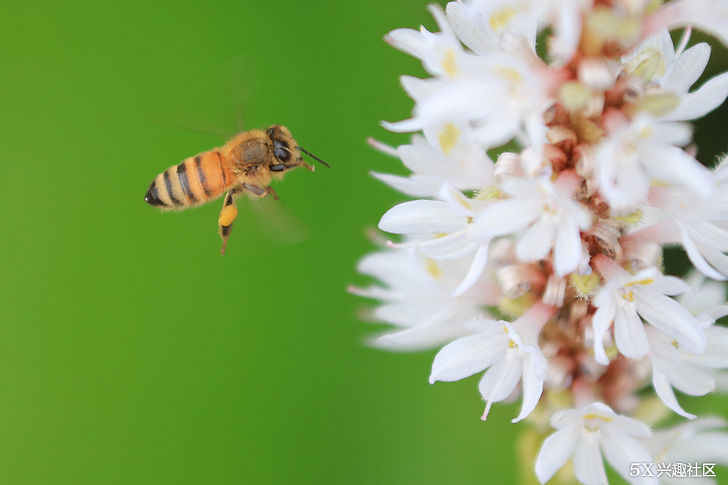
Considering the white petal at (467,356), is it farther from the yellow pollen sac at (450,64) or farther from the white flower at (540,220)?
the yellow pollen sac at (450,64)

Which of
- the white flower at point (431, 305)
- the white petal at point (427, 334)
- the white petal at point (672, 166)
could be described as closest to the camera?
the white petal at point (672, 166)

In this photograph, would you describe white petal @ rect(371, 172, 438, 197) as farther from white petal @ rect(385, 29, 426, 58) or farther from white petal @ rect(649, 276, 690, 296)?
white petal @ rect(649, 276, 690, 296)

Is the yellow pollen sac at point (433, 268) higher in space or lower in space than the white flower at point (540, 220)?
higher

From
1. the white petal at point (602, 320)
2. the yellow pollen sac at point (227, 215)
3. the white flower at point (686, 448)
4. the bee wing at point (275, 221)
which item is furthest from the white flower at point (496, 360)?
the yellow pollen sac at point (227, 215)

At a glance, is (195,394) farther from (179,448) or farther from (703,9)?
(703,9)

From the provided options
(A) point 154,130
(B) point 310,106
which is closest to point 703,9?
(B) point 310,106

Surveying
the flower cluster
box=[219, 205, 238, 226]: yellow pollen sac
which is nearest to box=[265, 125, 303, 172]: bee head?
box=[219, 205, 238, 226]: yellow pollen sac

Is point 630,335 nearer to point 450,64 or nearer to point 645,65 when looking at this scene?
point 645,65

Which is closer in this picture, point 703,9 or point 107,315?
point 703,9
